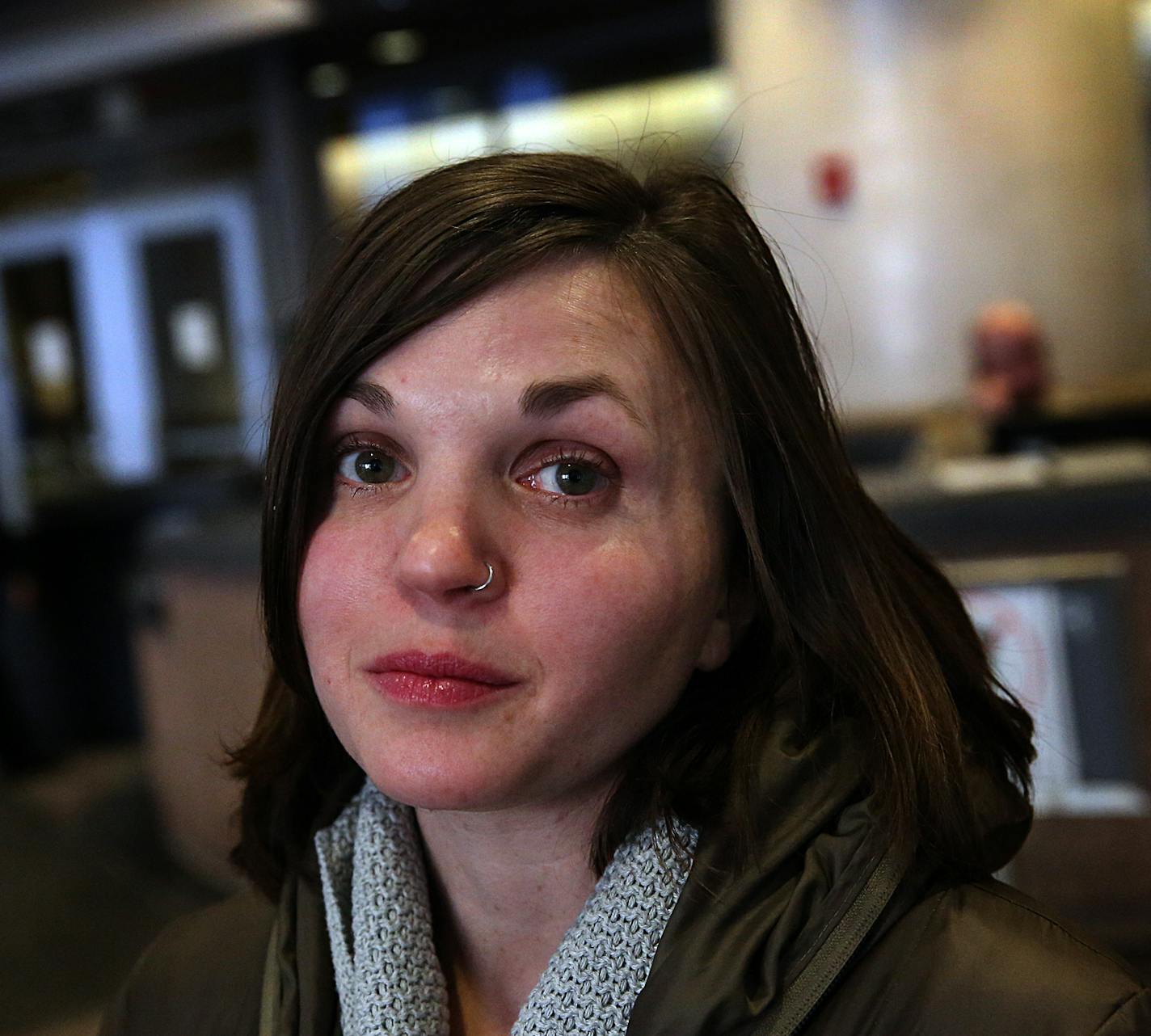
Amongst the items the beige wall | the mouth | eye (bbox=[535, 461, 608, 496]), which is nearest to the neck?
the mouth

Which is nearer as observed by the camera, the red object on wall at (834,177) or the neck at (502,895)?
the neck at (502,895)

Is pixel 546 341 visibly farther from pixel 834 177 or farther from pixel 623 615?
pixel 834 177

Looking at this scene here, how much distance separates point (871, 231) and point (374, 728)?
16.6ft

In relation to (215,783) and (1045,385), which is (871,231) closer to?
(1045,385)

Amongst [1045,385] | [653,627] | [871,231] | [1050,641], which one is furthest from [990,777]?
[871,231]

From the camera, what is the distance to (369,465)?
985mm

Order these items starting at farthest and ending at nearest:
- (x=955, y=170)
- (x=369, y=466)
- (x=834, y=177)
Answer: (x=834, y=177) < (x=955, y=170) < (x=369, y=466)

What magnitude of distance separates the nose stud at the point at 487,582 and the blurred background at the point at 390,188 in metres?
0.41

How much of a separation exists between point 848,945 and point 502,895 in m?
0.27

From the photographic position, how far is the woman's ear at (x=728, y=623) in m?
1.01

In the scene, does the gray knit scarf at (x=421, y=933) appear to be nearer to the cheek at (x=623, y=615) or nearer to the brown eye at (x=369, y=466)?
the cheek at (x=623, y=615)

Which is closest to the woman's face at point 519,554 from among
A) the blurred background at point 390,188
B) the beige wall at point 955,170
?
the blurred background at point 390,188

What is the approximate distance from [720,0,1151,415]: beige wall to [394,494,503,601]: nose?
4595 mm

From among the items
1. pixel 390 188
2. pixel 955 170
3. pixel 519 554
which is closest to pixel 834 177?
pixel 955 170
